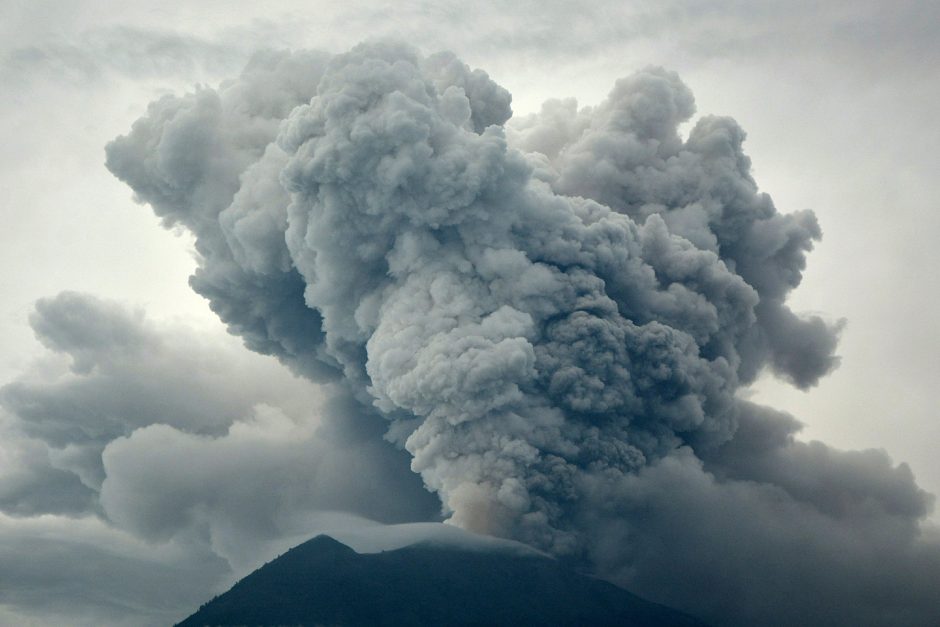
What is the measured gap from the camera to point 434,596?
141 feet

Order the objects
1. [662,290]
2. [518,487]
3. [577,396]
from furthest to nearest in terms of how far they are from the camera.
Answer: [662,290]
[577,396]
[518,487]

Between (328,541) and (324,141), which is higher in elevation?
(324,141)

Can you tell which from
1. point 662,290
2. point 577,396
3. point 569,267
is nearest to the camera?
point 577,396

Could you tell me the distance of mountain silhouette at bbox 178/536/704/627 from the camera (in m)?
39.5

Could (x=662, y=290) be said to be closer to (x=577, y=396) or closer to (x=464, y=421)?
(x=577, y=396)

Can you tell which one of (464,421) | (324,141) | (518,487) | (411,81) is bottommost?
(518,487)

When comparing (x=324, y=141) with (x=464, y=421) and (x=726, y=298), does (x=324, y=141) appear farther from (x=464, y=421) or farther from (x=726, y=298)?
(x=726, y=298)

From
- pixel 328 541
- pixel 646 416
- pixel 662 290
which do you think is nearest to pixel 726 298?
pixel 662 290

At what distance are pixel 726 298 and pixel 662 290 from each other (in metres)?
3.05

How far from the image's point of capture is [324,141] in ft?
112

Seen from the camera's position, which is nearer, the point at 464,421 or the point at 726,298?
the point at 464,421

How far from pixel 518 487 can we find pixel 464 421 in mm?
3248

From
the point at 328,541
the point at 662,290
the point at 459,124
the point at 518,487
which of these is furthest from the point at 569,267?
the point at 328,541

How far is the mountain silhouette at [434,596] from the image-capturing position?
39469mm
